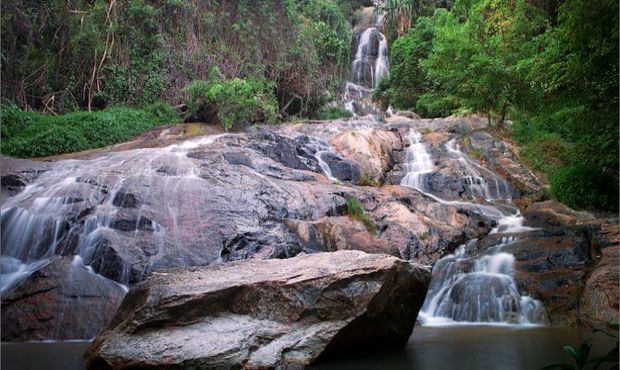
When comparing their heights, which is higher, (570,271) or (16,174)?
(16,174)

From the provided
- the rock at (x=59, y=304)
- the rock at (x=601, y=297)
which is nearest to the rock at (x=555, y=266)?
the rock at (x=601, y=297)

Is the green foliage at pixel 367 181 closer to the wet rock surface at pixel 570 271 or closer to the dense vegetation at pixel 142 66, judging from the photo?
the wet rock surface at pixel 570 271

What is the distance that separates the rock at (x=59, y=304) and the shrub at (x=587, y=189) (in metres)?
11.1

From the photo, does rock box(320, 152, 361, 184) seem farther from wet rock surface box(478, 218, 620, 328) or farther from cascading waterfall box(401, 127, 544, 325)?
wet rock surface box(478, 218, 620, 328)

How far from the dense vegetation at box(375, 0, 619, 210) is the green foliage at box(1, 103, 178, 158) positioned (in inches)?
429

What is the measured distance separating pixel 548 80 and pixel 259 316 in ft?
20.4

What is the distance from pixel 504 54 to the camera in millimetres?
16469

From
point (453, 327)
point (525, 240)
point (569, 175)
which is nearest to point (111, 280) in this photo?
point (453, 327)

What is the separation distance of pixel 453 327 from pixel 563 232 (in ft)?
12.4

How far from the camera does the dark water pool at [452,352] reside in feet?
17.7

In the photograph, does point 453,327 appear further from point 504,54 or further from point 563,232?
point 504,54

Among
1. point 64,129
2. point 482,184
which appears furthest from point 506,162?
point 64,129

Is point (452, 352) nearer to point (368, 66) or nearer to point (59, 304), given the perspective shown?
point (59, 304)

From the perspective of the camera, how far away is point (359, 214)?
11.0 metres
